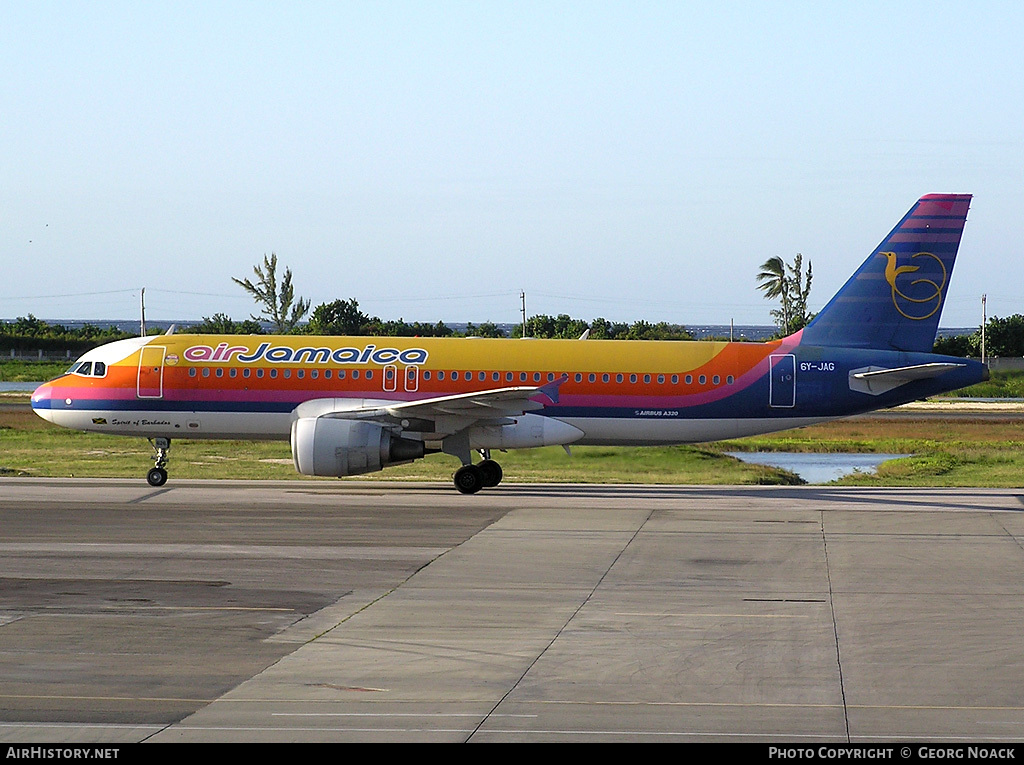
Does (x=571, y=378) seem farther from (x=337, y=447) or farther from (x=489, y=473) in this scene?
(x=337, y=447)

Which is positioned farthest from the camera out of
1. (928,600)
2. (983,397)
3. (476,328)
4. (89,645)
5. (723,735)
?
(476,328)

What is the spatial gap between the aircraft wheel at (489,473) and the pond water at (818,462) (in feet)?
45.7

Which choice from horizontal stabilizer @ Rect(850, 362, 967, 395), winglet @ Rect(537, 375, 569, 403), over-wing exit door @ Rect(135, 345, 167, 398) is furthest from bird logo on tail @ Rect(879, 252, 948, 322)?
over-wing exit door @ Rect(135, 345, 167, 398)

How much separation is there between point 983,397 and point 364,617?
84.4 meters

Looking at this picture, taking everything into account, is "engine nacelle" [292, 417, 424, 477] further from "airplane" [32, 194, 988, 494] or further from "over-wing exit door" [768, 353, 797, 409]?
"over-wing exit door" [768, 353, 797, 409]

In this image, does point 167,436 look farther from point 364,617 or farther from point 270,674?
point 270,674

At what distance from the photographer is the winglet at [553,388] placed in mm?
31328

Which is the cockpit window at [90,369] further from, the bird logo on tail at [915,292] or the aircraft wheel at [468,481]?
the bird logo on tail at [915,292]

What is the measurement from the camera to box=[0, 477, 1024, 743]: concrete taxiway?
11.1 metres

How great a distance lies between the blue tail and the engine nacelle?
477 inches

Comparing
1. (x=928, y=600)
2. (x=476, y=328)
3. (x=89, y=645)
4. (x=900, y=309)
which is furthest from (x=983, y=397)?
(x=89, y=645)

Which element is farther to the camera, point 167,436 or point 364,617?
point 167,436

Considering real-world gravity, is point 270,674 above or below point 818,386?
below

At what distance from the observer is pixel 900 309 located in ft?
105
